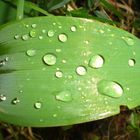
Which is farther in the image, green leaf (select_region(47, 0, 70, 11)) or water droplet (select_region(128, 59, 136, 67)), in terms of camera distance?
green leaf (select_region(47, 0, 70, 11))

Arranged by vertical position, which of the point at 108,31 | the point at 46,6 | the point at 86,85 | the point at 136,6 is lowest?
the point at 86,85

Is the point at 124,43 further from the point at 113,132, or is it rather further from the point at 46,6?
the point at 113,132

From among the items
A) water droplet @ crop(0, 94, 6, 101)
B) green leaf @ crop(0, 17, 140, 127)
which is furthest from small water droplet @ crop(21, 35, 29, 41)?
water droplet @ crop(0, 94, 6, 101)

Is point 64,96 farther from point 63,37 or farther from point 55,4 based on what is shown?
point 55,4

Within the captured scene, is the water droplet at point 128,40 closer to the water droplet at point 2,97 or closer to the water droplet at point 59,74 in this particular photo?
the water droplet at point 59,74

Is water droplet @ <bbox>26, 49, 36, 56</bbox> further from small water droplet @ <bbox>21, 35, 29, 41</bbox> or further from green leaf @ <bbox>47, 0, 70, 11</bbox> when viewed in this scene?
green leaf @ <bbox>47, 0, 70, 11</bbox>

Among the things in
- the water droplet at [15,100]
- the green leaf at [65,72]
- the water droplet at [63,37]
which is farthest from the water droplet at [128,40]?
the water droplet at [15,100]

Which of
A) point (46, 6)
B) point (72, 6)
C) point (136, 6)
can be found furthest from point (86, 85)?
point (136, 6)
